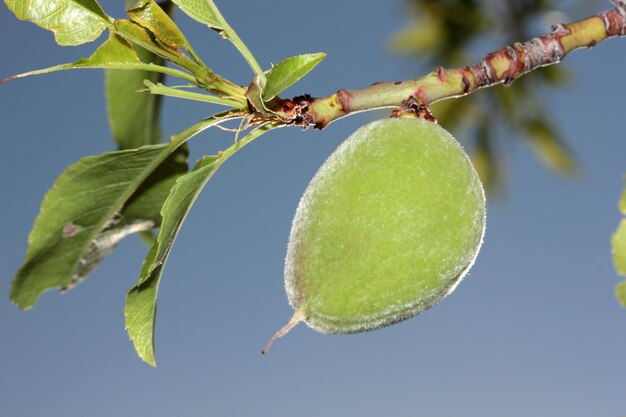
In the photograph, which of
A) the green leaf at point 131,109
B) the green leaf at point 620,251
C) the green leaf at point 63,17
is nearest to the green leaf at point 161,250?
the green leaf at point 63,17

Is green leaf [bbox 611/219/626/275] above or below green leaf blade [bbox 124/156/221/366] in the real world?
below

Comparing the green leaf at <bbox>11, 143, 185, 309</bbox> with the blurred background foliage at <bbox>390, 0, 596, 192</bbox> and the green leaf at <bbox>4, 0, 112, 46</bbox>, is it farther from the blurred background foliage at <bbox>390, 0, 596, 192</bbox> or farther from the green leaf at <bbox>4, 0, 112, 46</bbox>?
the blurred background foliage at <bbox>390, 0, 596, 192</bbox>

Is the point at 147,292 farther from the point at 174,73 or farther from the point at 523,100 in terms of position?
the point at 523,100

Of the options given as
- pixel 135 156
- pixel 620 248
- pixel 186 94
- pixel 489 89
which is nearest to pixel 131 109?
pixel 135 156

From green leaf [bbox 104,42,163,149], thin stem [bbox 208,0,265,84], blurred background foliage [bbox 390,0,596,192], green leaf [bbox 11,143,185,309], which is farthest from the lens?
blurred background foliage [bbox 390,0,596,192]

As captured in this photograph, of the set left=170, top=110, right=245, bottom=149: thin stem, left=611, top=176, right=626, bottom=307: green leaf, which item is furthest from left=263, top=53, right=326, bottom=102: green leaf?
left=611, top=176, right=626, bottom=307: green leaf

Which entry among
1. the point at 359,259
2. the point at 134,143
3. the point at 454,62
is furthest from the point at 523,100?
the point at 359,259
